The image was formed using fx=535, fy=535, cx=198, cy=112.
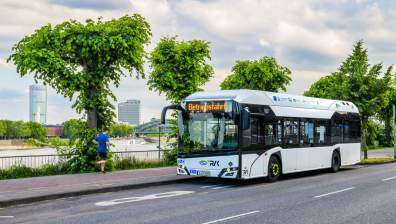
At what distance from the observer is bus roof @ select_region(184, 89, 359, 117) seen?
17516 mm

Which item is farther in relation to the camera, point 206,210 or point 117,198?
point 117,198

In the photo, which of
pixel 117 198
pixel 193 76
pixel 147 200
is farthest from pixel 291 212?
pixel 193 76

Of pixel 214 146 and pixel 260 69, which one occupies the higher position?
pixel 260 69

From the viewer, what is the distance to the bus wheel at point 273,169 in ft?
60.8

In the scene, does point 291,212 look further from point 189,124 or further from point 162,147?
point 162,147

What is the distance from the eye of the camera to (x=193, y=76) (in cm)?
2642

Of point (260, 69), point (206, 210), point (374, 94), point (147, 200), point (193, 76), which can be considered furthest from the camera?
point (260, 69)

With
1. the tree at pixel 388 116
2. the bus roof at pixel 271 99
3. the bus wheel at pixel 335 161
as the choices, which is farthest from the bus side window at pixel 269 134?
the tree at pixel 388 116

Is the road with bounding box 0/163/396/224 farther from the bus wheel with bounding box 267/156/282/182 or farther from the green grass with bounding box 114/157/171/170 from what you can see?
the green grass with bounding box 114/157/171/170

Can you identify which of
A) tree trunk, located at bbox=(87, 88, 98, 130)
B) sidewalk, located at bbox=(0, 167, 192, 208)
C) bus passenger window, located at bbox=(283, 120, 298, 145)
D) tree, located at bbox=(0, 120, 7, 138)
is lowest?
sidewalk, located at bbox=(0, 167, 192, 208)

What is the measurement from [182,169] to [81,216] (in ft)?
23.6

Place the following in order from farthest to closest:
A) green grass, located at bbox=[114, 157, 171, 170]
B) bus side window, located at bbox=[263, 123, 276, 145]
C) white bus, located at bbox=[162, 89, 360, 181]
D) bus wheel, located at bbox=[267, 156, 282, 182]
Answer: green grass, located at bbox=[114, 157, 171, 170]
bus wheel, located at bbox=[267, 156, 282, 182]
bus side window, located at bbox=[263, 123, 276, 145]
white bus, located at bbox=[162, 89, 360, 181]

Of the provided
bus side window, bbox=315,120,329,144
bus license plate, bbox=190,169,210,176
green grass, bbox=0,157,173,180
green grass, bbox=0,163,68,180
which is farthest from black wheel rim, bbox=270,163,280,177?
green grass, bbox=0,163,68,180

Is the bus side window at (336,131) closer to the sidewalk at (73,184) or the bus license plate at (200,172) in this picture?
the sidewalk at (73,184)
